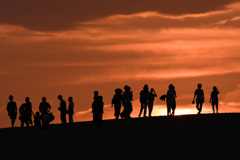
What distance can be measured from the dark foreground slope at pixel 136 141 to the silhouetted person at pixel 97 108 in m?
0.50

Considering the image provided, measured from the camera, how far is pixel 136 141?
2522 centimetres

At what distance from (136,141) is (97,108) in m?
7.78

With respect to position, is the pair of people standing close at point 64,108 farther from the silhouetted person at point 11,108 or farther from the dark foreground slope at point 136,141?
the silhouetted person at point 11,108

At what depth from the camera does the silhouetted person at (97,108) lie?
3250 cm

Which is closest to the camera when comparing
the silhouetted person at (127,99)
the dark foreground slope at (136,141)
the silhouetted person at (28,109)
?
the dark foreground slope at (136,141)

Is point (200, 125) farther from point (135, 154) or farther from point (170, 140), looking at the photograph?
point (135, 154)

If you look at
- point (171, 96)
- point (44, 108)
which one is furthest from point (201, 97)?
point (44, 108)

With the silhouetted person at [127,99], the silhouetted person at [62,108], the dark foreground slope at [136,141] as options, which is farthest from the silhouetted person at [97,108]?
the silhouetted person at [127,99]

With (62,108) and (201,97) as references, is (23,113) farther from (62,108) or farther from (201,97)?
(201,97)

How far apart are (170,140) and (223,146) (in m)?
2.77

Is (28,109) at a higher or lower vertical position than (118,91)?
lower

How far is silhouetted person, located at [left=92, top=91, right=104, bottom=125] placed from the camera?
107ft

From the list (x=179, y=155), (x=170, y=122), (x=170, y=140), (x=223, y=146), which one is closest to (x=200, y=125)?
(x=170, y=122)

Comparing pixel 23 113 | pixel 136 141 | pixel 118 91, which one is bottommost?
pixel 136 141
